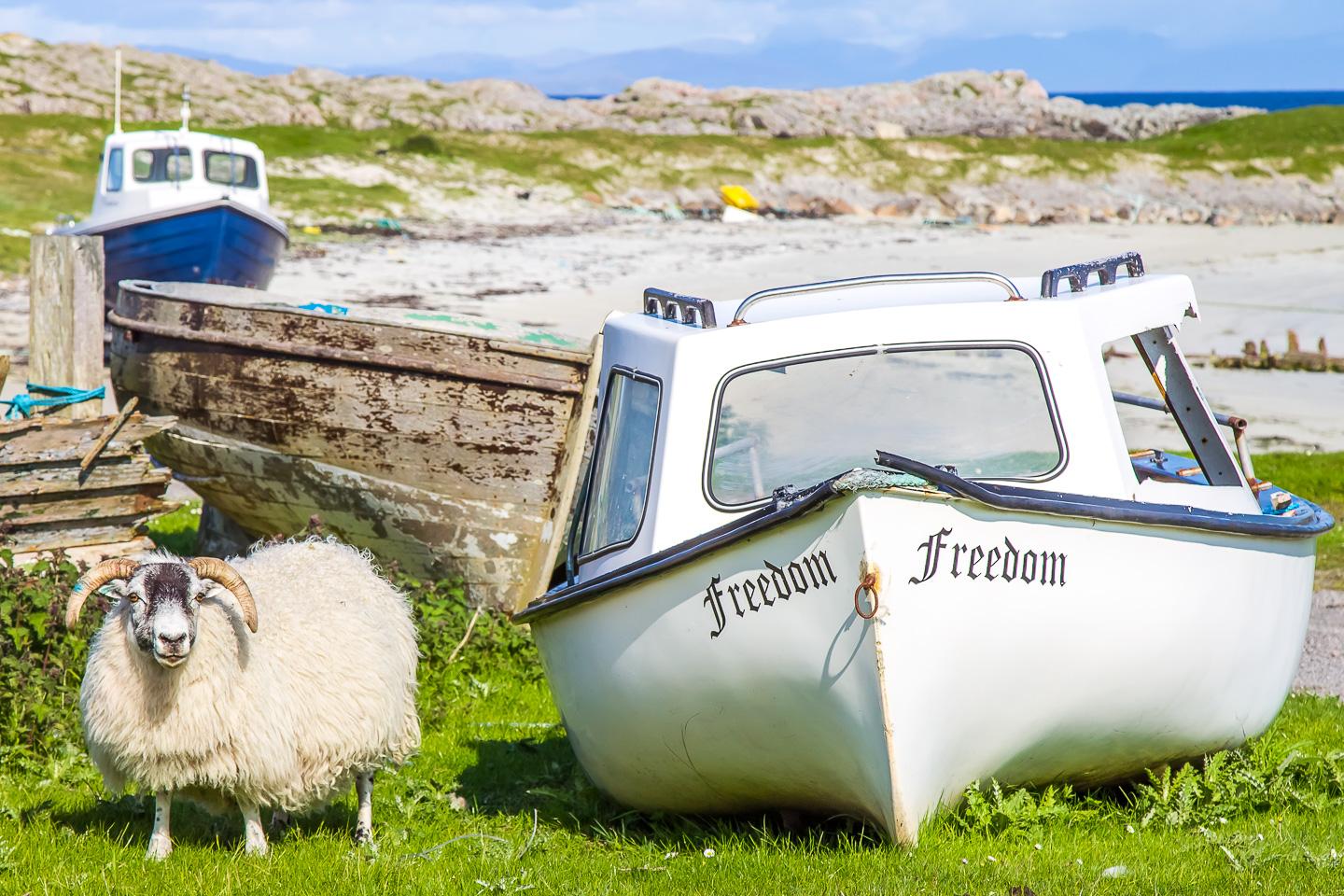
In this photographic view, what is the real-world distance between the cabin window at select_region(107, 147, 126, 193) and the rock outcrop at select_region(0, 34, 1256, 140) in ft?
127

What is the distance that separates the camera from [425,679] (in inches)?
343

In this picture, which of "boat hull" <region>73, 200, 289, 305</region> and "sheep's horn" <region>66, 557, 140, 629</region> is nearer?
"sheep's horn" <region>66, 557, 140, 629</region>

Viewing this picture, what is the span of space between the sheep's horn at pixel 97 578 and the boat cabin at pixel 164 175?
60.5ft

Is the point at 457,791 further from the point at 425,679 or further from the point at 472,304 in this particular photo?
the point at 472,304

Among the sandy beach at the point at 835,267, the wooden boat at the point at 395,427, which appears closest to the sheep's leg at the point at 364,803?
the wooden boat at the point at 395,427

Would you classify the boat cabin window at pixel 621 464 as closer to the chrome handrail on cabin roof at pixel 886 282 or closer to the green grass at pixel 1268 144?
the chrome handrail on cabin roof at pixel 886 282

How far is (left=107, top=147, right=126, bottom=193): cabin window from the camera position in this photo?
2366 centimetres

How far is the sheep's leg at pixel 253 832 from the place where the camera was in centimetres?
596

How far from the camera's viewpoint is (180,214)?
2259 centimetres

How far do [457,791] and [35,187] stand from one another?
1630 inches

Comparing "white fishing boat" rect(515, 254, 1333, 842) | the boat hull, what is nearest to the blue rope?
"white fishing boat" rect(515, 254, 1333, 842)

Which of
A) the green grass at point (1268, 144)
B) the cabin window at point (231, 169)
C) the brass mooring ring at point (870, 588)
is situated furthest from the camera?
the green grass at point (1268, 144)

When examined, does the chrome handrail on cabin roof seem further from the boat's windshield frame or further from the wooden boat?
the wooden boat

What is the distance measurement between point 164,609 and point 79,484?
162 inches
